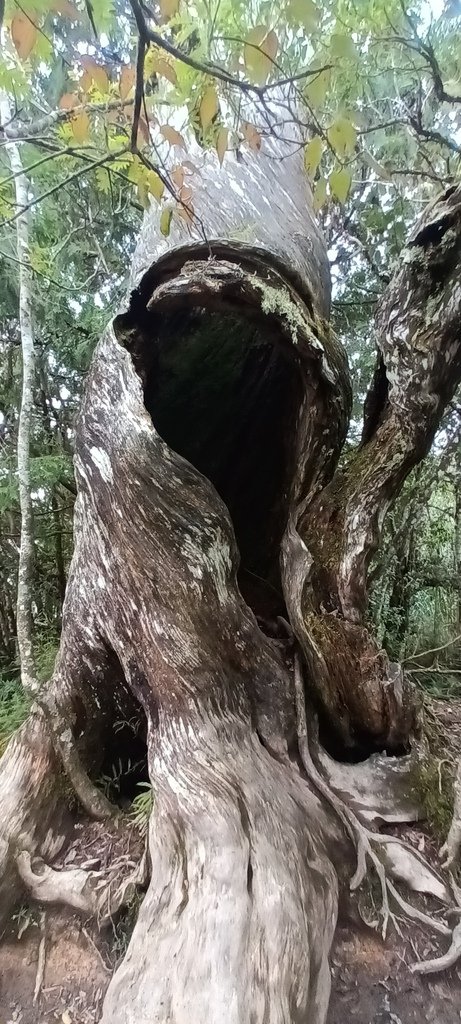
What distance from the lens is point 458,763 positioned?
8.46ft

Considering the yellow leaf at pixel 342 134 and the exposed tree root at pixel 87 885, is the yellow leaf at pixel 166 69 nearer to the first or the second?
the yellow leaf at pixel 342 134

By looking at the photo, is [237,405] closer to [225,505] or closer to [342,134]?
[225,505]

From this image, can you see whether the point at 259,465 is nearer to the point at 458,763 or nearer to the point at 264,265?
the point at 264,265

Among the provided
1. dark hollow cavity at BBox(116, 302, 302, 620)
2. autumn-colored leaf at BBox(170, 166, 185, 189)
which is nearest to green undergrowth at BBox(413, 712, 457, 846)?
dark hollow cavity at BBox(116, 302, 302, 620)

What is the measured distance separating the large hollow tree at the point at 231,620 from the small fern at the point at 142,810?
19 cm

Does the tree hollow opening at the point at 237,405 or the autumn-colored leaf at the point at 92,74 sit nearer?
the autumn-colored leaf at the point at 92,74

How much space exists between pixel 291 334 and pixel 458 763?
2147 mm

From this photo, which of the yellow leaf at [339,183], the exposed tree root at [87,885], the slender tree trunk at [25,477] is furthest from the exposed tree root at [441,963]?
the yellow leaf at [339,183]

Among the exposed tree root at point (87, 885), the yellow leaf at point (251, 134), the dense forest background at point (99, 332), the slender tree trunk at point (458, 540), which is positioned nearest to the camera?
the yellow leaf at point (251, 134)

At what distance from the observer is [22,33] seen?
1.20 meters

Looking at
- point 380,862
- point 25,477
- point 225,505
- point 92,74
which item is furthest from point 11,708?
point 92,74

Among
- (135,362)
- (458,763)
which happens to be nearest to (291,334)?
(135,362)

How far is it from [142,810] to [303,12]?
2924mm

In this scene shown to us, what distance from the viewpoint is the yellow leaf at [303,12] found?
118cm
